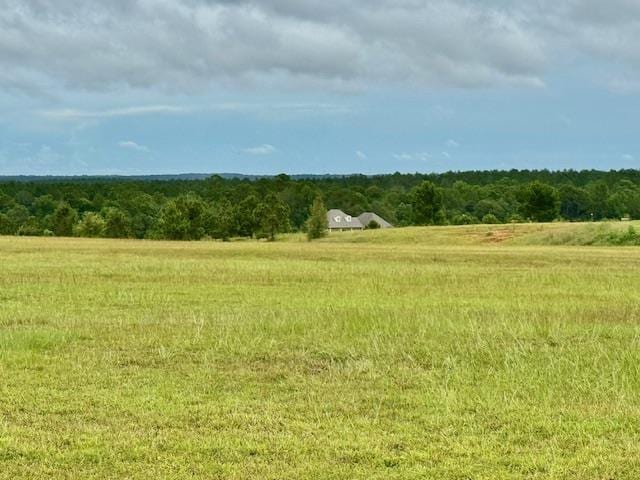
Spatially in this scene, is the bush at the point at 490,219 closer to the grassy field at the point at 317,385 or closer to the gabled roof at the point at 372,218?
the gabled roof at the point at 372,218

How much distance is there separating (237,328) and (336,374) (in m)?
4.79

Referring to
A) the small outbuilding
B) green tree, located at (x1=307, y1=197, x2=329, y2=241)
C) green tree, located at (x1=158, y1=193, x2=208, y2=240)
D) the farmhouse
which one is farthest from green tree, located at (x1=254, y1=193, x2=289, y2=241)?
the small outbuilding

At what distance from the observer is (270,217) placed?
389ft

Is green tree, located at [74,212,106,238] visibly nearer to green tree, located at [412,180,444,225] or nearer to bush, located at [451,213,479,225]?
green tree, located at [412,180,444,225]

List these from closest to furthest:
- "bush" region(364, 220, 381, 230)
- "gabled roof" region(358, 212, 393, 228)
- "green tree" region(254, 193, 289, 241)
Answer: "green tree" region(254, 193, 289, 241), "bush" region(364, 220, 381, 230), "gabled roof" region(358, 212, 393, 228)

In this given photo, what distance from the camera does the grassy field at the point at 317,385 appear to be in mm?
8148

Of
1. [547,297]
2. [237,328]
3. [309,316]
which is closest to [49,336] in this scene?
[237,328]

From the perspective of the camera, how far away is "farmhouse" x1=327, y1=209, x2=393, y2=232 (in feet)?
523

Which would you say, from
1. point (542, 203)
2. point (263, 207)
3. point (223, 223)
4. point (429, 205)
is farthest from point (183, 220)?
point (542, 203)

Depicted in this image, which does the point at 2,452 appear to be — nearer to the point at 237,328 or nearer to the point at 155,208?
the point at 237,328

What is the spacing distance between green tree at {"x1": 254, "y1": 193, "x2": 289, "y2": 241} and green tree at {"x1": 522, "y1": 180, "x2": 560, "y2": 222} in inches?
1366

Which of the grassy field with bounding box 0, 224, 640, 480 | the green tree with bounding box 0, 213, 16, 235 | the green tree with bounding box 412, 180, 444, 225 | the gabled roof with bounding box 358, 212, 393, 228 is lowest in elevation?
the green tree with bounding box 0, 213, 16, 235

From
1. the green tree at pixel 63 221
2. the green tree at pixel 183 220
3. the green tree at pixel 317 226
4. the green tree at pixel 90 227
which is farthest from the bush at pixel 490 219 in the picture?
the green tree at pixel 63 221

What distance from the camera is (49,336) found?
1516cm
